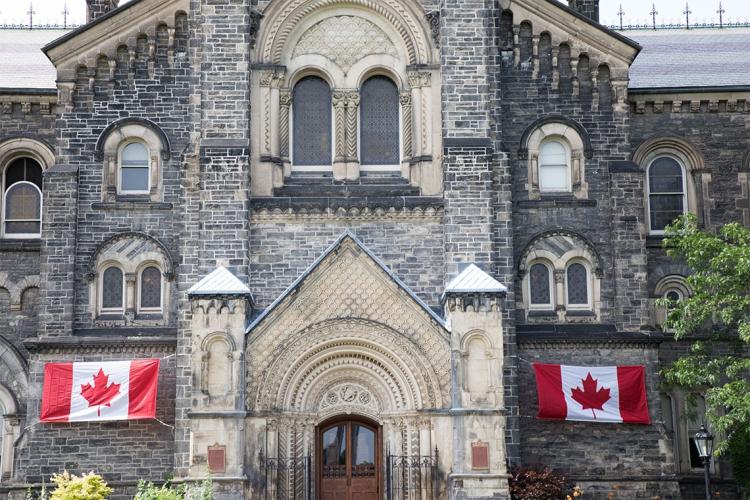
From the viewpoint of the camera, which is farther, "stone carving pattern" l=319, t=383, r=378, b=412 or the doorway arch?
"stone carving pattern" l=319, t=383, r=378, b=412

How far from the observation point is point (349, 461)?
3266cm

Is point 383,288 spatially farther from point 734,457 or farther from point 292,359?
point 734,457

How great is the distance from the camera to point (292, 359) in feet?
105

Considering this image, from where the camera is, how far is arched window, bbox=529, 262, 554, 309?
116 ft

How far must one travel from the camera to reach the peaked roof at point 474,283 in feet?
102

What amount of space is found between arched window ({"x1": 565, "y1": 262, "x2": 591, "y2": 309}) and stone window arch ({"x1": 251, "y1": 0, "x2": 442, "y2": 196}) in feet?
15.0

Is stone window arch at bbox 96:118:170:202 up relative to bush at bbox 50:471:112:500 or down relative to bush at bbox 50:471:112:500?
up

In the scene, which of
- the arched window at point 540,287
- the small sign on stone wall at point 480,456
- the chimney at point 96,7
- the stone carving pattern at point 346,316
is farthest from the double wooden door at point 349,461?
the chimney at point 96,7

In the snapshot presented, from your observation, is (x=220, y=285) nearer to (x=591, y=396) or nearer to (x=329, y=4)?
(x=329, y=4)

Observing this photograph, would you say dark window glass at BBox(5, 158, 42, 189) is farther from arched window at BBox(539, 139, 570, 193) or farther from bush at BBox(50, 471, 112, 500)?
arched window at BBox(539, 139, 570, 193)

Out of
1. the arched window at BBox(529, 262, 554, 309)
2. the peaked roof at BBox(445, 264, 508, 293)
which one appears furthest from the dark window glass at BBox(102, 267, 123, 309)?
the arched window at BBox(529, 262, 554, 309)

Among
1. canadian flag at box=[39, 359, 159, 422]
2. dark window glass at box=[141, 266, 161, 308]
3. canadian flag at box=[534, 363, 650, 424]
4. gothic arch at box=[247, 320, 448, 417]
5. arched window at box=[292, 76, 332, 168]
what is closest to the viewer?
gothic arch at box=[247, 320, 448, 417]

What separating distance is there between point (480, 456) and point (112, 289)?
11357 mm

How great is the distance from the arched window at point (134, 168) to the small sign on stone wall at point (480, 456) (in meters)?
11.9
